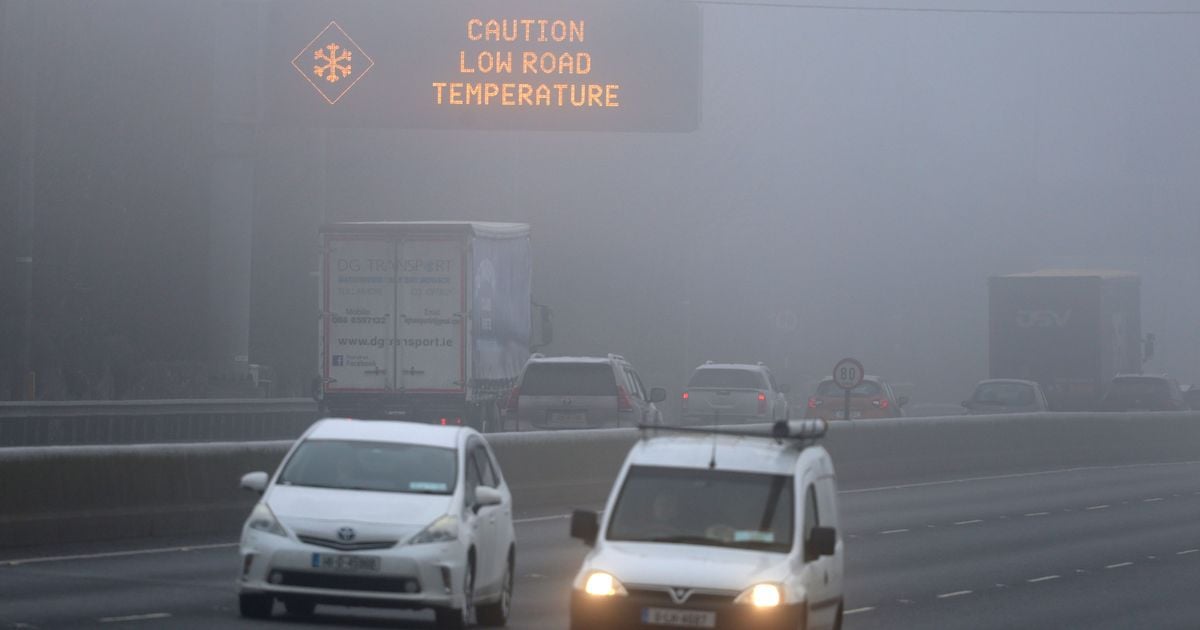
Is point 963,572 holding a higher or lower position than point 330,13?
lower

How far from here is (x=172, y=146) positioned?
6178cm

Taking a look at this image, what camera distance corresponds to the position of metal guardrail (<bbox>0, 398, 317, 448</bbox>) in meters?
31.1

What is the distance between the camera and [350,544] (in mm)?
11906

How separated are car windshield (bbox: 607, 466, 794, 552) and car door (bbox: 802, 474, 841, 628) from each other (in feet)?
0.47

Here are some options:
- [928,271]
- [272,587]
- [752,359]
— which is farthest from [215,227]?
[928,271]

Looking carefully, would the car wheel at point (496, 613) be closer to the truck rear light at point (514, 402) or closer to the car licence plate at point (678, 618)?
the car licence plate at point (678, 618)

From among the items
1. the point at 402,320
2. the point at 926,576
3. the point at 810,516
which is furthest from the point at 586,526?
the point at 402,320

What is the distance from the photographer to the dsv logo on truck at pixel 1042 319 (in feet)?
163

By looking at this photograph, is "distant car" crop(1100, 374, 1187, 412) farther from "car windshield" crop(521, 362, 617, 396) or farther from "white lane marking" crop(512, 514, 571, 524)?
"white lane marking" crop(512, 514, 571, 524)

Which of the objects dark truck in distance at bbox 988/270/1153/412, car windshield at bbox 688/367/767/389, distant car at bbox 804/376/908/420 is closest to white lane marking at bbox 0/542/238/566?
car windshield at bbox 688/367/767/389

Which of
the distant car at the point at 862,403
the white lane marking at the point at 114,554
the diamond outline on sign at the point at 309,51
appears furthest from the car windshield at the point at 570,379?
the distant car at the point at 862,403

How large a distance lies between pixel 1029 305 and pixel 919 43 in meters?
51.6

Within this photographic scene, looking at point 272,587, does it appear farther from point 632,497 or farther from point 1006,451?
point 1006,451

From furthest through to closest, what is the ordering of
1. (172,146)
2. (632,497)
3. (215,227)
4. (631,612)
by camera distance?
(172,146) < (215,227) < (632,497) < (631,612)
